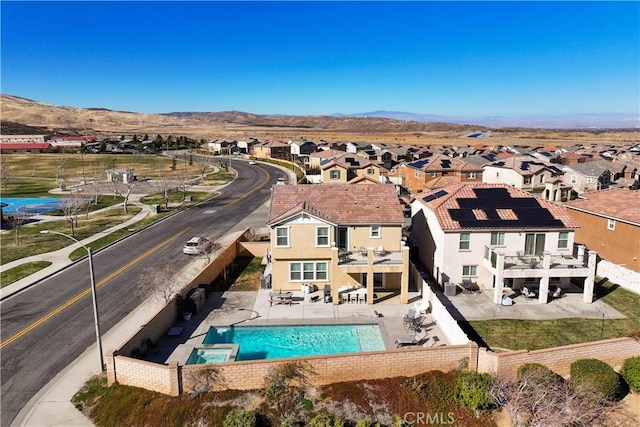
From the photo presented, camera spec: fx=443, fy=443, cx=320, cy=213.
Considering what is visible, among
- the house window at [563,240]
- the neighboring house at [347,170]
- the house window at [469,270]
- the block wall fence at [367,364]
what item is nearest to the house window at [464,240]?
the house window at [469,270]

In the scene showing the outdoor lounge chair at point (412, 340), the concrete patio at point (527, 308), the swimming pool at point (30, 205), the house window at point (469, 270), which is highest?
the house window at point (469, 270)

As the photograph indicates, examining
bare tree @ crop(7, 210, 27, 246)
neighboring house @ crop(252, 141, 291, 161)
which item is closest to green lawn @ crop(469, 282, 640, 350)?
bare tree @ crop(7, 210, 27, 246)

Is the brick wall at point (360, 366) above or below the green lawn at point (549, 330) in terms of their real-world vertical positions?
above

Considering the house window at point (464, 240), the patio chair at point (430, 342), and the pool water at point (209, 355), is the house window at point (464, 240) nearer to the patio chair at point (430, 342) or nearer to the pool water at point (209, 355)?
the patio chair at point (430, 342)

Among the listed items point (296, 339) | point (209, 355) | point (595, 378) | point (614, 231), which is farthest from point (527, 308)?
point (209, 355)

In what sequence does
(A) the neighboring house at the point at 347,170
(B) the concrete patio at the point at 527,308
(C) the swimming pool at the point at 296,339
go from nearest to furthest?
(C) the swimming pool at the point at 296,339 < (B) the concrete patio at the point at 527,308 < (A) the neighboring house at the point at 347,170

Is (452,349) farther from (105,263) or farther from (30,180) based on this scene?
(30,180)

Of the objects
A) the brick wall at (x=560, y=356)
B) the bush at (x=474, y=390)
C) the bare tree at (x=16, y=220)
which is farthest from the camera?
the bare tree at (x=16, y=220)
